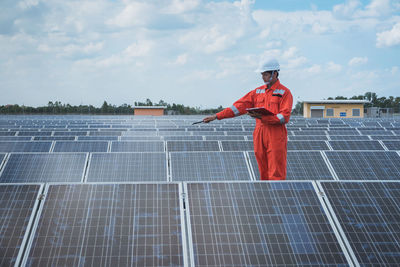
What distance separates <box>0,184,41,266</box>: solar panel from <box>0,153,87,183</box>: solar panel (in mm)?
3852

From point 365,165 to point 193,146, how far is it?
462 cm

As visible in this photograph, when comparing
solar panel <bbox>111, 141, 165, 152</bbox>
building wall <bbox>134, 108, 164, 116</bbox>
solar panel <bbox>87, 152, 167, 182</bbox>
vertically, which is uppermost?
building wall <bbox>134, 108, 164, 116</bbox>

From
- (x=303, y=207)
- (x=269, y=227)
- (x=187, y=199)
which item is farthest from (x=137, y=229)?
(x=303, y=207)

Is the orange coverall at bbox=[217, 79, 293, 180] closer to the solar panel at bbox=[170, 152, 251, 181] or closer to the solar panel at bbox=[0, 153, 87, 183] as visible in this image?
the solar panel at bbox=[170, 152, 251, 181]

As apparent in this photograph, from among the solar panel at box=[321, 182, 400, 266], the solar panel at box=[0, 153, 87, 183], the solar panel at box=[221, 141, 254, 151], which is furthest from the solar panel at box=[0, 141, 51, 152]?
the solar panel at box=[321, 182, 400, 266]

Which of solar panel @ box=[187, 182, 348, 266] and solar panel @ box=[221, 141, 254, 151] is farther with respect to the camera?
solar panel @ box=[221, 141, 254, 151]

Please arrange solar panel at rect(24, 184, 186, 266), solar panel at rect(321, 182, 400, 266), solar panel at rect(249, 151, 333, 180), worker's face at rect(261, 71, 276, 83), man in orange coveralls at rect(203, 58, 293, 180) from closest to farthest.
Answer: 1. solar panel at rect(24, 184, 186, 266)
2. solar panel at rect(321, 182, 400, 266)
3. man in orange coveralls at rect(203, 58, 293, 180)
4. worker's face at rect(261, 71, 276, 83)
5. solar panel at rect(249, 151, 333, 180)

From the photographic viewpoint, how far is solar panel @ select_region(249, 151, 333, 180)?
7408 millimetres

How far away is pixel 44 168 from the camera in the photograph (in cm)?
768

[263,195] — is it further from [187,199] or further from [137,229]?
[137,229]

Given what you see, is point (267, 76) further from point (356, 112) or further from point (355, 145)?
point (356, 112)

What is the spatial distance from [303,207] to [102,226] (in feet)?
6.04

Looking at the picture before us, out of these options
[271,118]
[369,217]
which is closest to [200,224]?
[369,217]

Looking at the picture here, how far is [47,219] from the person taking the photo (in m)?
3.26
